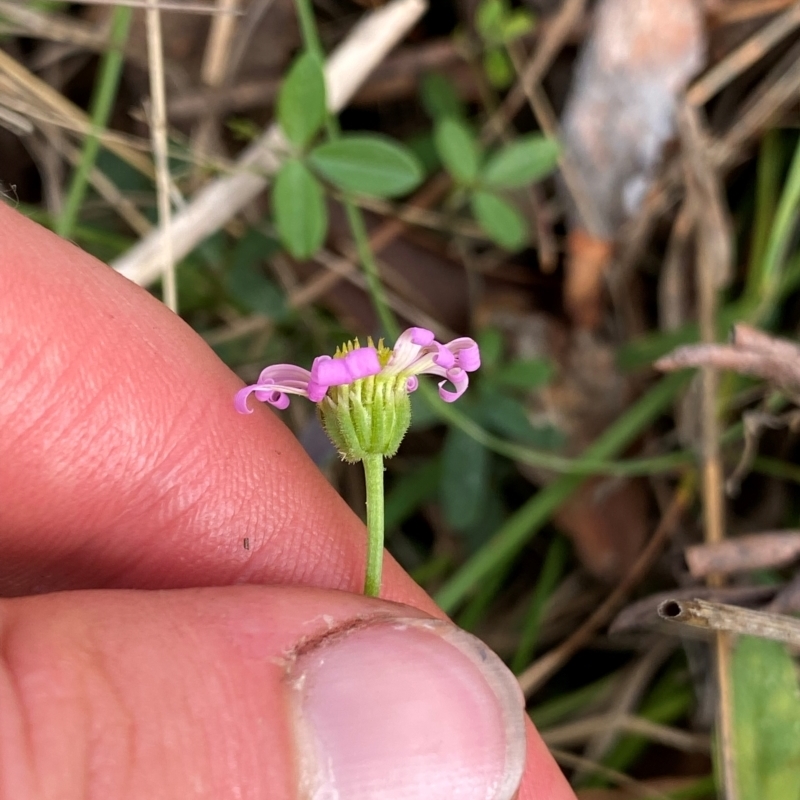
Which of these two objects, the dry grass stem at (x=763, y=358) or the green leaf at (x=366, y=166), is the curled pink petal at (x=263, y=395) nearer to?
the green leaf at (x=366, y=166)

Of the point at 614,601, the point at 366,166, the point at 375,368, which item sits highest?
the point at 366,166

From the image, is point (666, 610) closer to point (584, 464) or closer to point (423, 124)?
point (584, 464)

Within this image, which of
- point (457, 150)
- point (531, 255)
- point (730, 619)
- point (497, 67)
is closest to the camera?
point (730, 619)

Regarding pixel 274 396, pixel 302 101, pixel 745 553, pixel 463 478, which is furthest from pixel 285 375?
pixel 745 553

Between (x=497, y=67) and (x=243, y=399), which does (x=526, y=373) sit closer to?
(x=497, y=67)

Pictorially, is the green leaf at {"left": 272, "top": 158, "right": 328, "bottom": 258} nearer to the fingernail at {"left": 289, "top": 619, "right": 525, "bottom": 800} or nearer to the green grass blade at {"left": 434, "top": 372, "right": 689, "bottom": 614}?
the green grass blade at {"left": 434, "top": 372, "right": 689, "bottom": 614}
